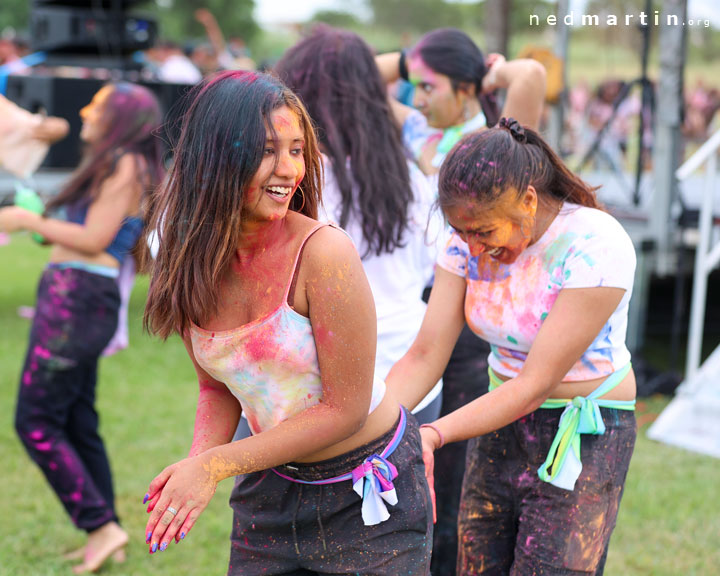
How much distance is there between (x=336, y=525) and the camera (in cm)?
170

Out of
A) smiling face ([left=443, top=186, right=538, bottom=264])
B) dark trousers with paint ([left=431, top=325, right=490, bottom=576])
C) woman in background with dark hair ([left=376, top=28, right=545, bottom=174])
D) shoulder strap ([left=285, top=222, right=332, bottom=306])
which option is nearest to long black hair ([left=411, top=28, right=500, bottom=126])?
woman in background with dark hair ([left=376, top=28, right=545, bottom=174])

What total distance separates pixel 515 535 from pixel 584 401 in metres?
0.39

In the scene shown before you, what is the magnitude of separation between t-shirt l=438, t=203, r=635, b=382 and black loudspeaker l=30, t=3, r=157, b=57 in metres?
7.97

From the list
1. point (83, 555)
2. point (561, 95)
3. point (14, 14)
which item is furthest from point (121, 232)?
point (14, 14)

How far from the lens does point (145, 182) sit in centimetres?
331

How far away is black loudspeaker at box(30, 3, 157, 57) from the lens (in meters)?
8.96

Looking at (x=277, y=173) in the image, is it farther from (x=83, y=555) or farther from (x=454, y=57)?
(x=83, y=555)

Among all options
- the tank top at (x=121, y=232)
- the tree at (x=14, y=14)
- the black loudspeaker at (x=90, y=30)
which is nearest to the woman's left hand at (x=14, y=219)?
the tank top at (x=121, y=232)

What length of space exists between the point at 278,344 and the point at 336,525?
1.31ft

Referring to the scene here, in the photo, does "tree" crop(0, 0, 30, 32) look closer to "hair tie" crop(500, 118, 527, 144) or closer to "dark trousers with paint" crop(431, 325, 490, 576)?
"dark trousers with paint" crop(431, 325, 490, 576)

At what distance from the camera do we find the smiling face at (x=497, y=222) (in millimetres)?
1861

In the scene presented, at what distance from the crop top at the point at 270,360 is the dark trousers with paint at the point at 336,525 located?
0.15 meters

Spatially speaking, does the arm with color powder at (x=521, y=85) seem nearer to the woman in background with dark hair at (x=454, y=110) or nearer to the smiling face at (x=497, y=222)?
the woman in background with dark hair at (x=454, y=110)

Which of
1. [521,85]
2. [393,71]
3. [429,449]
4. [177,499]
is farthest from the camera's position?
[393,71]
